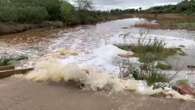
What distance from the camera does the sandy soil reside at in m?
6.65

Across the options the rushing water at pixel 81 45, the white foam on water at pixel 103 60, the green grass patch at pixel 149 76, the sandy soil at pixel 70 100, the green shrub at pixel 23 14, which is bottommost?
the rushing water at pixel 81 45

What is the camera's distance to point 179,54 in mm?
13461

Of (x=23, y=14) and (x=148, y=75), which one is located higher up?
(x=23, y=14)

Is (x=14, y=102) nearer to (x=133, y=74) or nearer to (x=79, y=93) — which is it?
(x=79, y=93)

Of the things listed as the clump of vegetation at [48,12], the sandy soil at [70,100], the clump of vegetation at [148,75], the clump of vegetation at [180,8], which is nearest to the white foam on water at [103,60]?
the clump of vegetation at [148,75]

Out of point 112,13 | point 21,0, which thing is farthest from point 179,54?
point 112,13

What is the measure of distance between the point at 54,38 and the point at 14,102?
12.0 meters

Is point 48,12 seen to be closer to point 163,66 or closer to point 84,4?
point 84,4

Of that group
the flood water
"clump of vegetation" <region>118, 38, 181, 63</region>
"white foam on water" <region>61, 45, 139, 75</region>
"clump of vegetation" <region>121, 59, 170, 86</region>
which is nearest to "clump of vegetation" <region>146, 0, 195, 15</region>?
the flood water

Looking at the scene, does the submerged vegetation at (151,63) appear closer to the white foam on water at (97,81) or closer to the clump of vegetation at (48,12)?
the white foam on water at (97,81)

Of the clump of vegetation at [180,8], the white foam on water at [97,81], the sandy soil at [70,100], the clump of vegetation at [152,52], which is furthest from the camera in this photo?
the clump of vegetation at [180,8]

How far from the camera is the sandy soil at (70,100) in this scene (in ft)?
21.8

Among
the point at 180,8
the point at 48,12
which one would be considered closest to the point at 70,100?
the point at 48,12

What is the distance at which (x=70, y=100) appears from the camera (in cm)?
699
